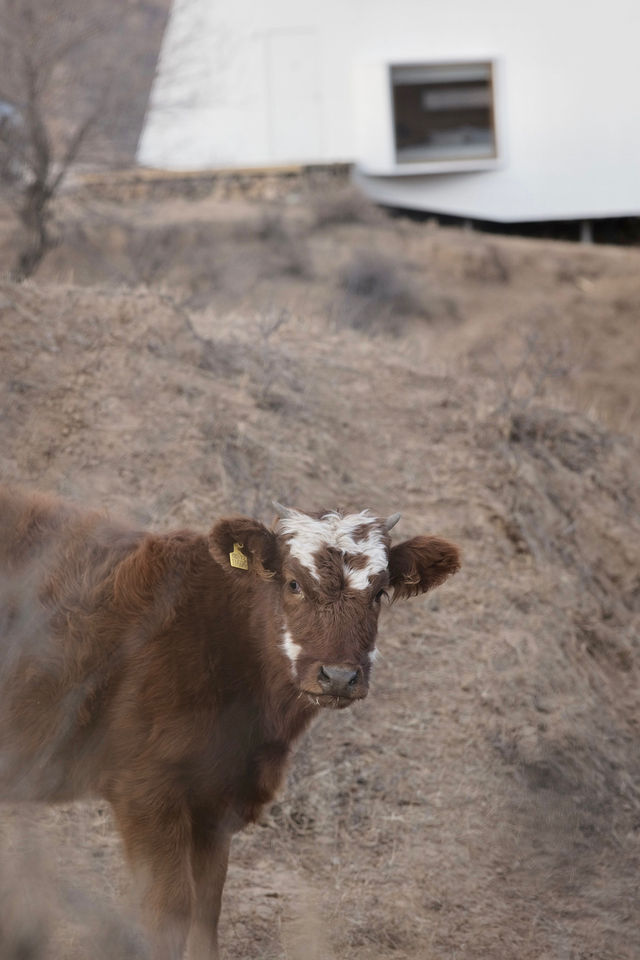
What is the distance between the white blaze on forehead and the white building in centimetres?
1909

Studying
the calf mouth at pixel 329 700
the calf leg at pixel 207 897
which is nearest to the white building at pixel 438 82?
the calf leg at pixel 207 897

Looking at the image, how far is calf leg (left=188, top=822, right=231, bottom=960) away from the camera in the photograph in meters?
5.13

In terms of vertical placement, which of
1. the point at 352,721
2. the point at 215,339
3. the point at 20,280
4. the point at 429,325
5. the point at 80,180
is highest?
the point at 20,280

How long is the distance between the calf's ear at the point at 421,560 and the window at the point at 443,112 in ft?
67.7

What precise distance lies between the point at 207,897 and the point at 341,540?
5.82 ft

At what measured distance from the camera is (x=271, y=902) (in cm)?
599

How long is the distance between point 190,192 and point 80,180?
8.03ft

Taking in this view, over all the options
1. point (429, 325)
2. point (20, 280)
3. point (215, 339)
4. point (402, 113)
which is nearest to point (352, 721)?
point (215, 339)

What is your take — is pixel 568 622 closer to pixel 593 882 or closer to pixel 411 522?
pixel 411 522

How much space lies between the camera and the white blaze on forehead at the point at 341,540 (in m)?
4.86

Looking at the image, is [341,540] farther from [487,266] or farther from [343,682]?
[487,266]

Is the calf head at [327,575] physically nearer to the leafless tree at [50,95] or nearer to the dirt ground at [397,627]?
the dirt ground at [397,627]

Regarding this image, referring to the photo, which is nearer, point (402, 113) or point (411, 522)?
point (411, 522)

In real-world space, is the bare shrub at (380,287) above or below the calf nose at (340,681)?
below
